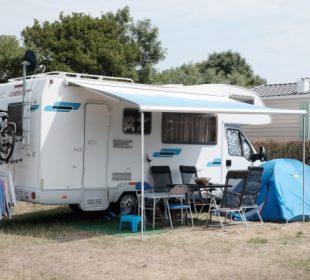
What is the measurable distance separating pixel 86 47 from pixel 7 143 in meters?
14.7

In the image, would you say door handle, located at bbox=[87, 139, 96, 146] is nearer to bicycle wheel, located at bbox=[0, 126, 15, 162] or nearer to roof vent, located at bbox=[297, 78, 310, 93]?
bicycle wheel, located at bbox=[0, 126, 15, 162]

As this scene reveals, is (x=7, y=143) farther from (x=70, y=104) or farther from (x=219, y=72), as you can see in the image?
(x=219, y=72)

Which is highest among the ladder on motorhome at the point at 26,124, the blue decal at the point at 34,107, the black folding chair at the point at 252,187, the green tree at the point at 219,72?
the green tree at the point at 219,72

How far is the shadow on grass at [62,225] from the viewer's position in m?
9.20

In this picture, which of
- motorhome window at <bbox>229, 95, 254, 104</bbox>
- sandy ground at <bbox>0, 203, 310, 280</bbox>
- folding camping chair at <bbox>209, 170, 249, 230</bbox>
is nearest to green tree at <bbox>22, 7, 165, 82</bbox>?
motorhome window at <bbox>229, 95, 254, 104</bbox>

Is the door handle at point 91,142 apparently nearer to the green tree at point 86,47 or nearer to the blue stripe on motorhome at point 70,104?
the blue stripe on motorhome at point 70,104

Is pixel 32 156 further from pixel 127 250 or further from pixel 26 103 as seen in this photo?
pixel 127 250

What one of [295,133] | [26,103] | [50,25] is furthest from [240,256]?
[50,25]

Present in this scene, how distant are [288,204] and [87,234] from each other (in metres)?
3.76

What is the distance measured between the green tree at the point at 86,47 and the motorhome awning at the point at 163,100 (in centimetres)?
1283

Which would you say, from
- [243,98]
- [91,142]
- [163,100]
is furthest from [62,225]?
[243,98]

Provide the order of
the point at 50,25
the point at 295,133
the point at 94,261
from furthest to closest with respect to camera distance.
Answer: the point at 50,25
the point at 295,133
the point at 94,261

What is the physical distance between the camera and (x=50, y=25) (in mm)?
24344

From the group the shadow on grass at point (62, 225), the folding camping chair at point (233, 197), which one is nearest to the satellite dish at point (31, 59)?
the shadow on grass at point (62, 225)
